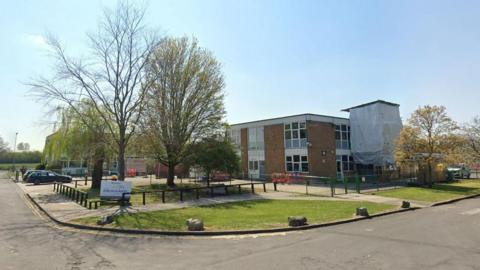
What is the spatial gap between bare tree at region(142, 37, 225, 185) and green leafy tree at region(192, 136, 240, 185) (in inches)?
41.6

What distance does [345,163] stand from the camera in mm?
38656

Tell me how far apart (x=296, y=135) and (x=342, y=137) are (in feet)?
19.0

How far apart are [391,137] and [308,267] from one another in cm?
3427

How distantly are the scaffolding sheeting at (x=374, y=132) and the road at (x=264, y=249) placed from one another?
25.0 meters

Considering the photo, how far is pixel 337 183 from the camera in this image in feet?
108

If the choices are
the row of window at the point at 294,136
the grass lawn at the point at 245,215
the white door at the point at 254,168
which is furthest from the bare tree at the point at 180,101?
the white door at the point at 254,168

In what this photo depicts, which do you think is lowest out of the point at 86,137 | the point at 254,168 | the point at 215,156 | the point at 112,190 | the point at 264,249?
the point at 264,249

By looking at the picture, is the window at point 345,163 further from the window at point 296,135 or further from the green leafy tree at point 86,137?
the green leafy tree at point 86,137

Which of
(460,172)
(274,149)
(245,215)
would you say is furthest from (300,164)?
(460,172)

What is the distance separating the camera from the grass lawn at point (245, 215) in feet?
42.4

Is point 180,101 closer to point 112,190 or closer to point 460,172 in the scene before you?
point 112,190

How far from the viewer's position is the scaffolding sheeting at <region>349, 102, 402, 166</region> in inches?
1479

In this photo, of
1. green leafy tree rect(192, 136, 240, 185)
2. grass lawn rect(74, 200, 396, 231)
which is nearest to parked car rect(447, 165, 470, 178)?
green leafy tree rect(192, 136, 240, 185)

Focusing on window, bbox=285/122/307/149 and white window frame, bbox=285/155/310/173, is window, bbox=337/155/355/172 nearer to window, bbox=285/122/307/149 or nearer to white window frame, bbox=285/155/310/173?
white window frame, bbox=285/155/310/173
